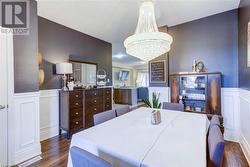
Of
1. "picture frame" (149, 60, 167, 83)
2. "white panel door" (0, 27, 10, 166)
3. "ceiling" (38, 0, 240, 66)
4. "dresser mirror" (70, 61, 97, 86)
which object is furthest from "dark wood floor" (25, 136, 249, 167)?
"ceiling" (38, 0, 240, 66)

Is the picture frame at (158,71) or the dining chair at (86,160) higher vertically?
the picture frame at (158,71)

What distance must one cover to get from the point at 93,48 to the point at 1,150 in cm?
321

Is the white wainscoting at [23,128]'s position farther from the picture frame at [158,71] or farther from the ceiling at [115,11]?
the picture frame at [158,71]

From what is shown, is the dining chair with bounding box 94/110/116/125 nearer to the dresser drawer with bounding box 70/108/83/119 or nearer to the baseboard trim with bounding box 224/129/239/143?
the dresser drawer with bounding box 70/108/83/119

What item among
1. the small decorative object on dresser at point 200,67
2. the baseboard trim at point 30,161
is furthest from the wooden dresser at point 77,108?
the small decorative object on dresser at point 200,67

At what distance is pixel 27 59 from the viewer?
2.25 meters

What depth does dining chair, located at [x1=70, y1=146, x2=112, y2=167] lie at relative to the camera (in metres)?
0.80

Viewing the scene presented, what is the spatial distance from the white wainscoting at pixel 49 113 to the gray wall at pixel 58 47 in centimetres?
17

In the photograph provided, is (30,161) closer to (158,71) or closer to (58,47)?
(58,47)

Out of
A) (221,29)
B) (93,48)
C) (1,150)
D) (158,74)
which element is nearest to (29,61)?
(1,150)

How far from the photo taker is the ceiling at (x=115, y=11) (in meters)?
2.68

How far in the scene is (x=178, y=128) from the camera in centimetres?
154

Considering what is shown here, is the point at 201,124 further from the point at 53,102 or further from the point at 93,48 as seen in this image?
the point at 93,48

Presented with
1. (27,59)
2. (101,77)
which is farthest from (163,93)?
(27,59)
